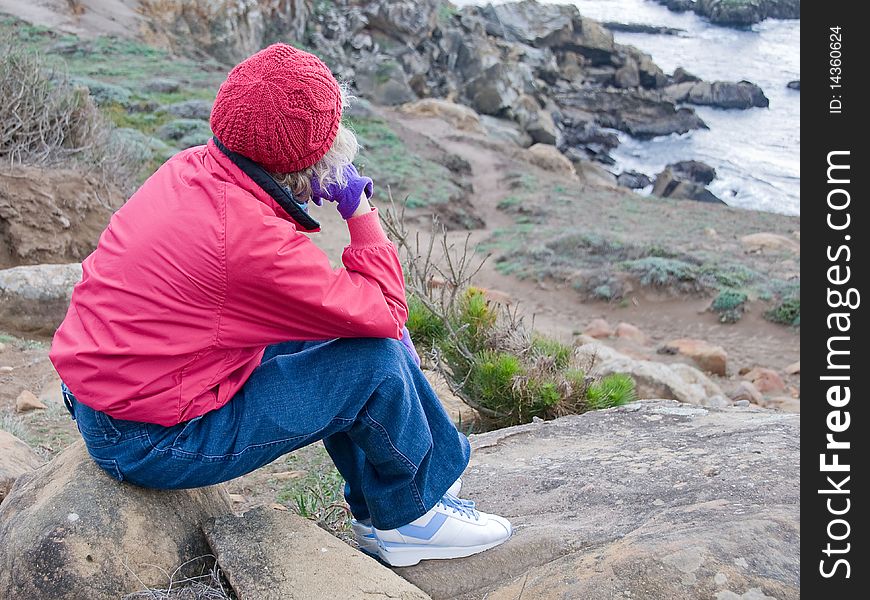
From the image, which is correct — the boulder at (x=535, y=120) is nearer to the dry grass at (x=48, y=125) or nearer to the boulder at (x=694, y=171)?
the boulder at (x=694, y=171)

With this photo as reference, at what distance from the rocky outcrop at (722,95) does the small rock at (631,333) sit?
25361 millimetres

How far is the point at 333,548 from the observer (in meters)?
2.17

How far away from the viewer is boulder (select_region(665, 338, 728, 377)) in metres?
9.04

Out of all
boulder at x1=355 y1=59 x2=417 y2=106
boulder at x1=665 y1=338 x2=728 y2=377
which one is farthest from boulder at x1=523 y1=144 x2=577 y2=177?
boulder at x1=665 y1=338 x2=728 y2=377

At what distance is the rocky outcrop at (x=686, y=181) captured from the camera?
23.2 meters

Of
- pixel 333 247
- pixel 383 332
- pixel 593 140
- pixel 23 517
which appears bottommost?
pixel 593 140

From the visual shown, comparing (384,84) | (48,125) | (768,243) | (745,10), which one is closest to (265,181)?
(48,125)

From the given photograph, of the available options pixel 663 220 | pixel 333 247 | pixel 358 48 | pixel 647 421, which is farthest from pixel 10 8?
pixel 647 421

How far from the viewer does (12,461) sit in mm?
2873

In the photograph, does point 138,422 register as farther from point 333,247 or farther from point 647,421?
point 333,247

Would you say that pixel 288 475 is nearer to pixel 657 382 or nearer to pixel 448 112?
pixel 657 382

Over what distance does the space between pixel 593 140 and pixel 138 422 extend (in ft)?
93.6

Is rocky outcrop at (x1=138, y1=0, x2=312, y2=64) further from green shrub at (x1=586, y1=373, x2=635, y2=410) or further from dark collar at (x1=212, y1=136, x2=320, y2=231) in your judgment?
dark collar at (x1=212, y1=136, x2=320, y2=231)

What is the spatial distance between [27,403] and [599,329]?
7220mm
